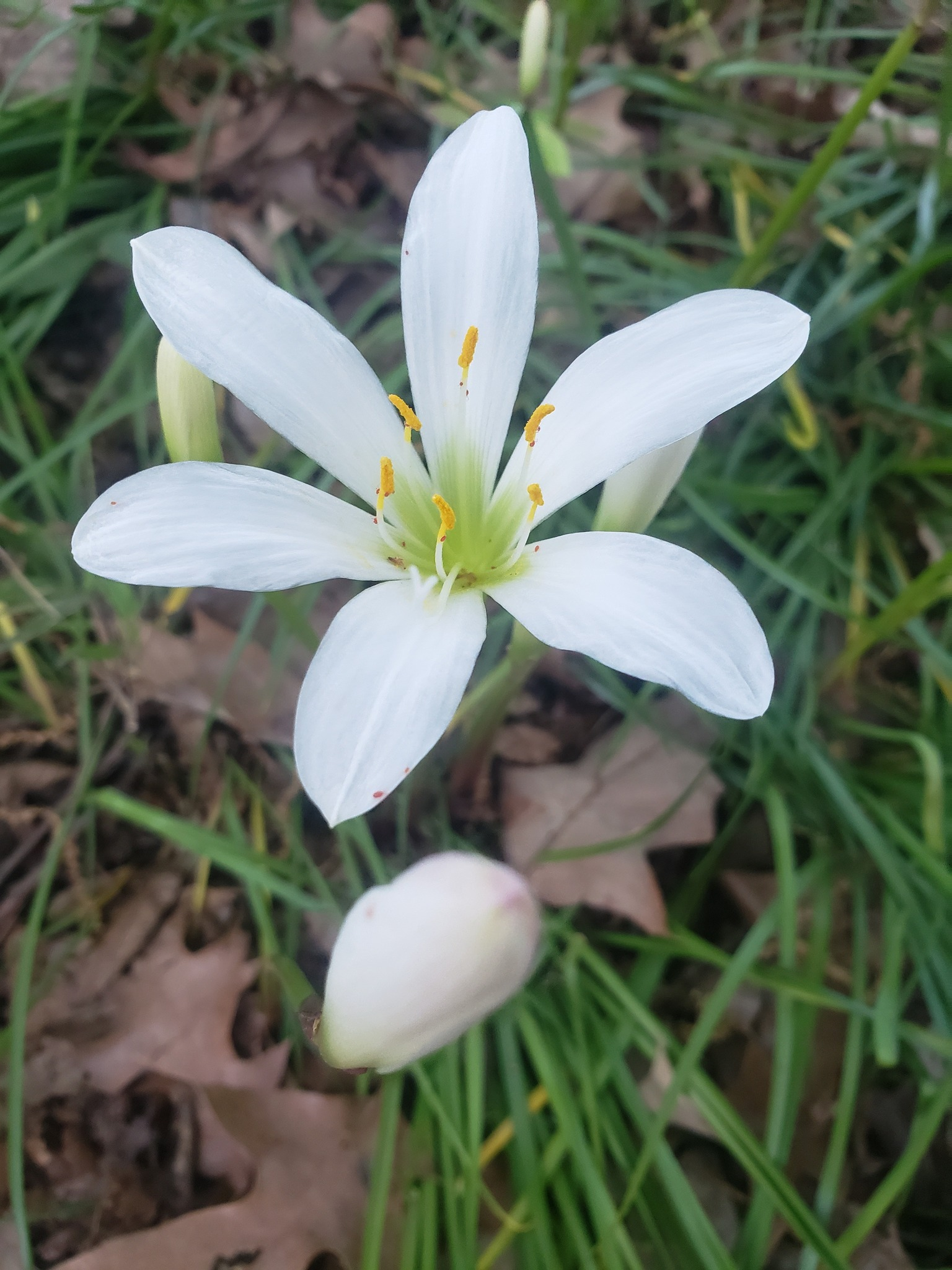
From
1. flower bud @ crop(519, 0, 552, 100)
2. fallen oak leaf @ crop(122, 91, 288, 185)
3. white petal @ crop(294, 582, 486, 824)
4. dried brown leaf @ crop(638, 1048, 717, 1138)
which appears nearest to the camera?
white petal @ crop(294, 582, 486, 824)

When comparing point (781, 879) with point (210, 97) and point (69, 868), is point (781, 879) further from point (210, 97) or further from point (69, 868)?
point (210, 97)

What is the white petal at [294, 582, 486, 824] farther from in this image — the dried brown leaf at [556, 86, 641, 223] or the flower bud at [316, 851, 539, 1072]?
the dried brown leaf at [556, 86, 641, 223]

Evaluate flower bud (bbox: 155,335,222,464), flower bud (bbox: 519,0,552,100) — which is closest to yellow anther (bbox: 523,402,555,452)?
flower bud (bbox: 155,335,222,464)

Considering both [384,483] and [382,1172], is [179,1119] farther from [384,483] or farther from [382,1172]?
[384,483]

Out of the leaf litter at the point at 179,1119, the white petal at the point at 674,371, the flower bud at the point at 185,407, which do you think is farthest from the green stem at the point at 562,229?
the leaf litter at the point at 179,1119

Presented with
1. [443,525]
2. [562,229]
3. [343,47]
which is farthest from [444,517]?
[343,47]

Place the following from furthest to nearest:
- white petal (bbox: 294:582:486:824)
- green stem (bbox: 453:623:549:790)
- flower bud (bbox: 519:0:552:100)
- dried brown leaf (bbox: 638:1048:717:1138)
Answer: flower bud (bbox: 519:0:552:100)
dried brown leaf (bbox: 638:1048:717:1138)
green stem (bbox: 453:623:549:790)
white petal (bbox: 294:582:486:824)
